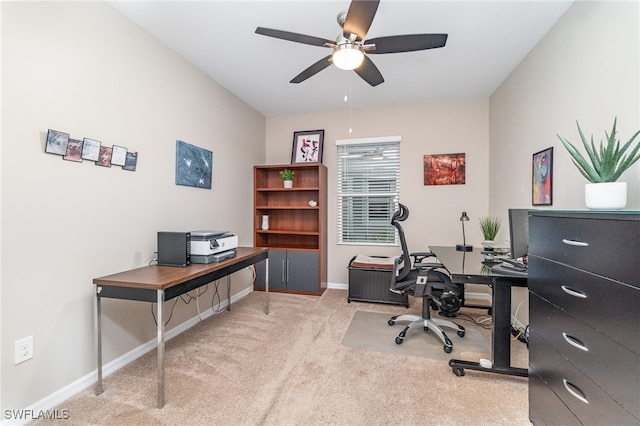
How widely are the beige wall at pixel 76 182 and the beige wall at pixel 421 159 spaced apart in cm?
210

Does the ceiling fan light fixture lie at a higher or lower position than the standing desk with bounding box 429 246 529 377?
higher

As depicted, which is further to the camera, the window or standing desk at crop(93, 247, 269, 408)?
the window

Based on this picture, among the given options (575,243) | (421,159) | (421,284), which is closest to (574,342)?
(575,243)

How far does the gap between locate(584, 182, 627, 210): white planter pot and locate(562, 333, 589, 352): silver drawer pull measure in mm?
644

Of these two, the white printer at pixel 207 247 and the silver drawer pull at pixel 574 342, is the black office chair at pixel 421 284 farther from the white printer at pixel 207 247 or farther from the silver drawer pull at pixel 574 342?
the white printer at pixel 207 247

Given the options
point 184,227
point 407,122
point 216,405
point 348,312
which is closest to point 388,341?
point 348,312

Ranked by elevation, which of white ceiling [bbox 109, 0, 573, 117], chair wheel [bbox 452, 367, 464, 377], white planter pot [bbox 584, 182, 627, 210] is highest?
white ceiling [bbox 109, 0, 573, 117]

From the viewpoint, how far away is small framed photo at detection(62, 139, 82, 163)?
67.0 inches

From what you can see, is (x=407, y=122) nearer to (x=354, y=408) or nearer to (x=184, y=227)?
(x=184, y=227)

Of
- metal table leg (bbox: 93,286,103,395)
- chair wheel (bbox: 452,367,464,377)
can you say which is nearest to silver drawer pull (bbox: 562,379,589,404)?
chair wheel (bbox: 452,367,464,377)

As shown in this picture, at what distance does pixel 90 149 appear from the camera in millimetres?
1829

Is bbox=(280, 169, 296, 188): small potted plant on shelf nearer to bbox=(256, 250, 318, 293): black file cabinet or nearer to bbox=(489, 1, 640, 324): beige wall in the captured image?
bbox=(256, 250, 318, 293): black file cabinet

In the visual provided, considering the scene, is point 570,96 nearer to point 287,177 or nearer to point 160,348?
point 287,177

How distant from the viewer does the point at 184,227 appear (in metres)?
2.68
